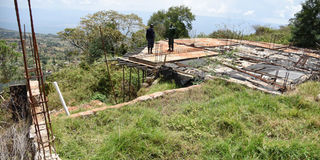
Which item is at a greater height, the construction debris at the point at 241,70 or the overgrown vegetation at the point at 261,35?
the overgrown vegetation at the point at 261,35

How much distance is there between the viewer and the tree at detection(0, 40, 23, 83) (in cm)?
1616

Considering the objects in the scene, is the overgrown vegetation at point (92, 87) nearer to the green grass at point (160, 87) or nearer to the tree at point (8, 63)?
the green grass at point (160, 87)

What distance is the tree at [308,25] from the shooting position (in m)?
12.8

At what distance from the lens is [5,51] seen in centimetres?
1636

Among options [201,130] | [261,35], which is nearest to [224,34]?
[261,35]

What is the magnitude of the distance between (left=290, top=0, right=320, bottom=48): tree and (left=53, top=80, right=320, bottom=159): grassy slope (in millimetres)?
10600

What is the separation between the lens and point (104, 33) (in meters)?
13.1

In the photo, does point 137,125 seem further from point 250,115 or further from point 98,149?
point 250,115

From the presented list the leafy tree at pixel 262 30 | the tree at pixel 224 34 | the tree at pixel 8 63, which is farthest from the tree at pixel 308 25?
the tree at pixel 8 63

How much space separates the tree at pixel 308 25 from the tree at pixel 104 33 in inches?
416

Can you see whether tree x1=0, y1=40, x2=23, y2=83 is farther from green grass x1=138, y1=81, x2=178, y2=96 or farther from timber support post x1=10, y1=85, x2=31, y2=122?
green grass x1=138, y1=81, x2=178, y2=96

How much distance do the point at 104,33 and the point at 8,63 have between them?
31.0ft

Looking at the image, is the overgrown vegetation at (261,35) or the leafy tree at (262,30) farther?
the leafy tree at (262,30)

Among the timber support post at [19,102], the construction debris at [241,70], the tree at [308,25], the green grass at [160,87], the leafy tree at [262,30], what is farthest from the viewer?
the leafy tree at [262,30]
